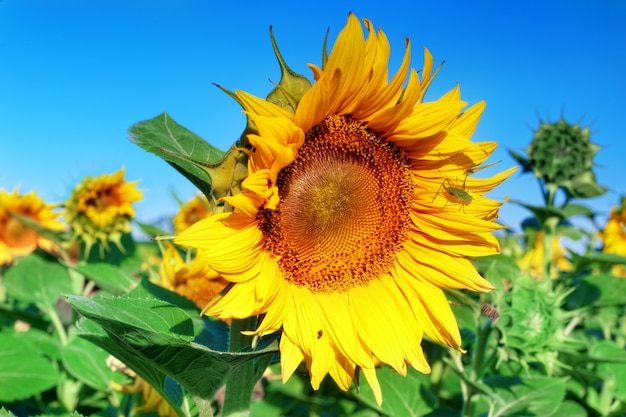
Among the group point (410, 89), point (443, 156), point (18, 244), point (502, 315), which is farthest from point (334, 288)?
point (18, 244)

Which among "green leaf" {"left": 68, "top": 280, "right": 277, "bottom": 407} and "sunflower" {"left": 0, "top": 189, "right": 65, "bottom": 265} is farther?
"sunflower" {"left": 0, "top": 189, "right": 65, "bottom": 265}

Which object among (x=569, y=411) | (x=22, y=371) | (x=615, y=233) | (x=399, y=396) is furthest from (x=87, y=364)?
(x=615, y=233)

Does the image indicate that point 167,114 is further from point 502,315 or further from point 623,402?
point 623,402

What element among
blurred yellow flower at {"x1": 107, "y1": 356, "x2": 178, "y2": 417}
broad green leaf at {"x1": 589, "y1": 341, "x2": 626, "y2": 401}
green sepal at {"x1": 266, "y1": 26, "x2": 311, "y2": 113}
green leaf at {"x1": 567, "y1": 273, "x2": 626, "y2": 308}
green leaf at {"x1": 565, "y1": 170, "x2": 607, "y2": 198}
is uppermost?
green leaf at {"x1": 565, "y1": 170, "x2": 607, "y2": 198}

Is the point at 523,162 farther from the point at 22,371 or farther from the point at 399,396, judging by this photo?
the point at 22,371

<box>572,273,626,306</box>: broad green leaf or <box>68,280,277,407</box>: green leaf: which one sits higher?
<box>572,273,626,306</box>: broad green leaf

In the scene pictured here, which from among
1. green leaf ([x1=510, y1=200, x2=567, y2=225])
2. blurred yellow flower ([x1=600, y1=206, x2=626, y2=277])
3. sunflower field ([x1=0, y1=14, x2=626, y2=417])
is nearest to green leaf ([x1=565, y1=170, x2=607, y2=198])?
green leaf ([x1=510, y1=200, x2=567, y2=225])

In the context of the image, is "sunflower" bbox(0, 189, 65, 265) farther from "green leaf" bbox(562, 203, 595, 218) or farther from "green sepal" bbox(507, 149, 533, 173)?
"green leaf" bbox(562, 203, 595, 218)
